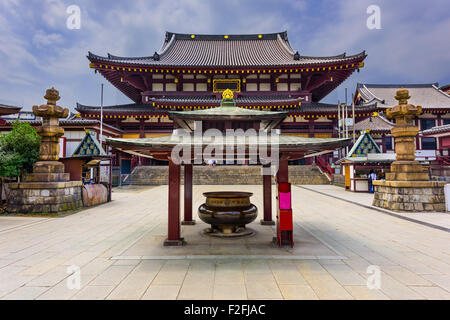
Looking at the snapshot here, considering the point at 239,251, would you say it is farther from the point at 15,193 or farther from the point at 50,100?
the point at 50,100

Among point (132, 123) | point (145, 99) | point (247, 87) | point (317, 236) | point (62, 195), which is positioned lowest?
point (317, 236)

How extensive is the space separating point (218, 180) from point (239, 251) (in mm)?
13962

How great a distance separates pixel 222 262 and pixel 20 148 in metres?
9.38

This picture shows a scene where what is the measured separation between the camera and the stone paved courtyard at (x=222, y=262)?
9.70 ft

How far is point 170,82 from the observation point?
22.6 m

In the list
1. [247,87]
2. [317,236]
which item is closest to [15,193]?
[317,236]

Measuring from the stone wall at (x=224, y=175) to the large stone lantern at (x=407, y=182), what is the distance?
33.6 ft

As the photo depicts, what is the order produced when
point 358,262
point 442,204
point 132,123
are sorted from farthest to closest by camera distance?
point 132,123
point 442,204
point 358,262

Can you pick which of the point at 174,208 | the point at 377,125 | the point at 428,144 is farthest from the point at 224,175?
the point at 428,144

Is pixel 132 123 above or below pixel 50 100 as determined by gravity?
above

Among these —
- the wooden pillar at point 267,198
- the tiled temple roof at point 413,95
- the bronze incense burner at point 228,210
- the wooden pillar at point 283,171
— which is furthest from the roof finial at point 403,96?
the tiled temple roof at point 413,95

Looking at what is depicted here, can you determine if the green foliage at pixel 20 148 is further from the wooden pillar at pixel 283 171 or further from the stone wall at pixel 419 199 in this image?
the stone wall at pixel 419 199

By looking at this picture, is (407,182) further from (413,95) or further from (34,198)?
(413,95)

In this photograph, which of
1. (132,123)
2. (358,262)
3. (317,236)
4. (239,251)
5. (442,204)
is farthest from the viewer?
(132,123)
